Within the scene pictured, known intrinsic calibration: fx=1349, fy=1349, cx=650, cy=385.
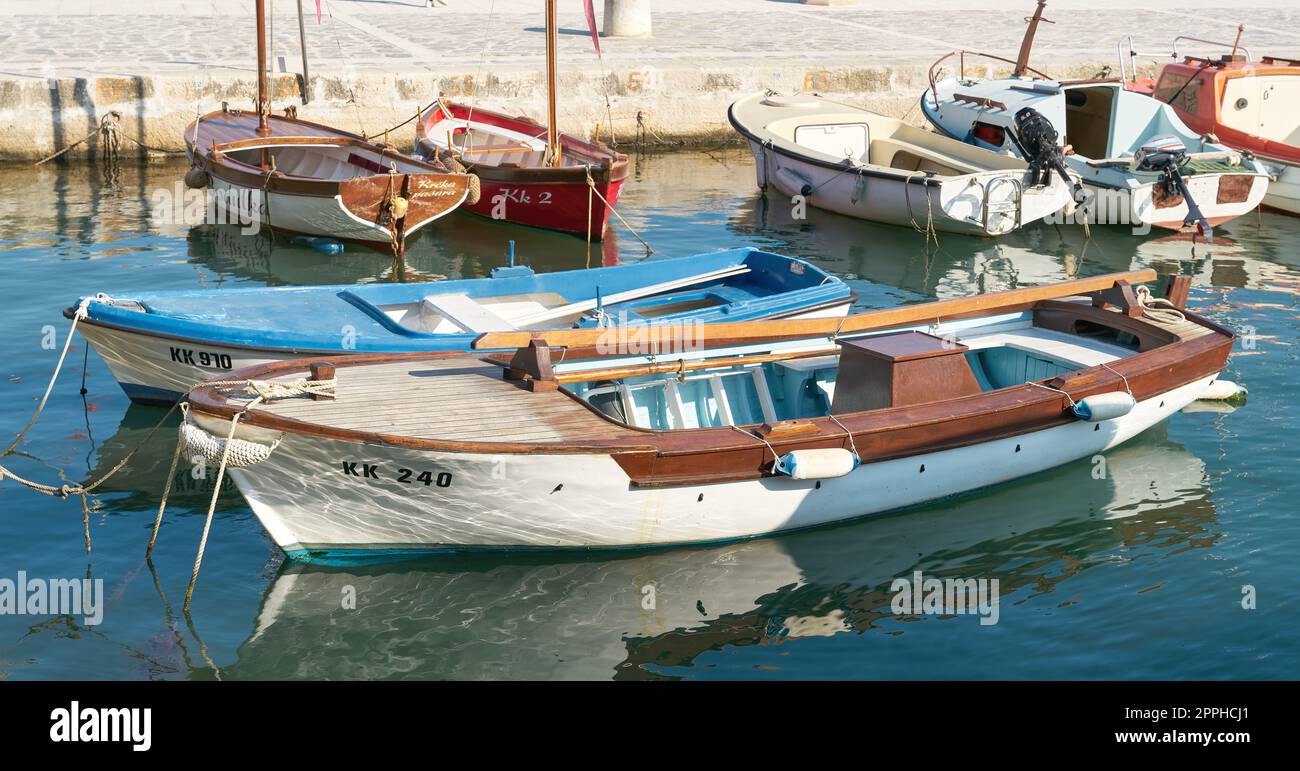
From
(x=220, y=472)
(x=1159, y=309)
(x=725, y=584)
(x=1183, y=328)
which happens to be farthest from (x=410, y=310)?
(x=1183, y=328)

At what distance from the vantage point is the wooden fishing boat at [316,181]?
648 inches

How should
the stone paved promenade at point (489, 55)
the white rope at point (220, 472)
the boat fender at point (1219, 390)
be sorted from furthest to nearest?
the stone paved promenade at point (489, 55), the boat fender at point (1219, 390), the white rope at point (220, 472)

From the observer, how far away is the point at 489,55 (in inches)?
955

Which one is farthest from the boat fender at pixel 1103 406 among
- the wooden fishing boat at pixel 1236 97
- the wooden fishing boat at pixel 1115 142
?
the wooden fishing boat at pixel 1236 97

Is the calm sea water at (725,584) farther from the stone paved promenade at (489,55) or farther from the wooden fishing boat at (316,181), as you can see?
the stone paved promenade at (489,55)

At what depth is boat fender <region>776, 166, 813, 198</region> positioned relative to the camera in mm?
19875

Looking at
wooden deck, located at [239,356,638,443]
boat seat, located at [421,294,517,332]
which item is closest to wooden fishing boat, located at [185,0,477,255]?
boat seat, located at [421,294,517,332]

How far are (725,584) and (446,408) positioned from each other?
7.23 feet

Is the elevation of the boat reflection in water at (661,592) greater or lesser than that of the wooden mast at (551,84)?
lesser

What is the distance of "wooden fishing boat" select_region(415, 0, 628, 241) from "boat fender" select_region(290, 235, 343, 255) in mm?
1798

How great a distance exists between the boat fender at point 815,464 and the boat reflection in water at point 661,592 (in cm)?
76

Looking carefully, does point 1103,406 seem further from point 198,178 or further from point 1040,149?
point 198,178

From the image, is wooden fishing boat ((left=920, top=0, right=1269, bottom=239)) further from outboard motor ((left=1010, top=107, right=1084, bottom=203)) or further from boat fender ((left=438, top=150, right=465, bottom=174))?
boat fender ((left=438, top=150, right=465, bottom=174))

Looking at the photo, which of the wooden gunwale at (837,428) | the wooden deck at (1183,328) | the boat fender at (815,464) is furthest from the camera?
the wooden deck at (1183,328)
